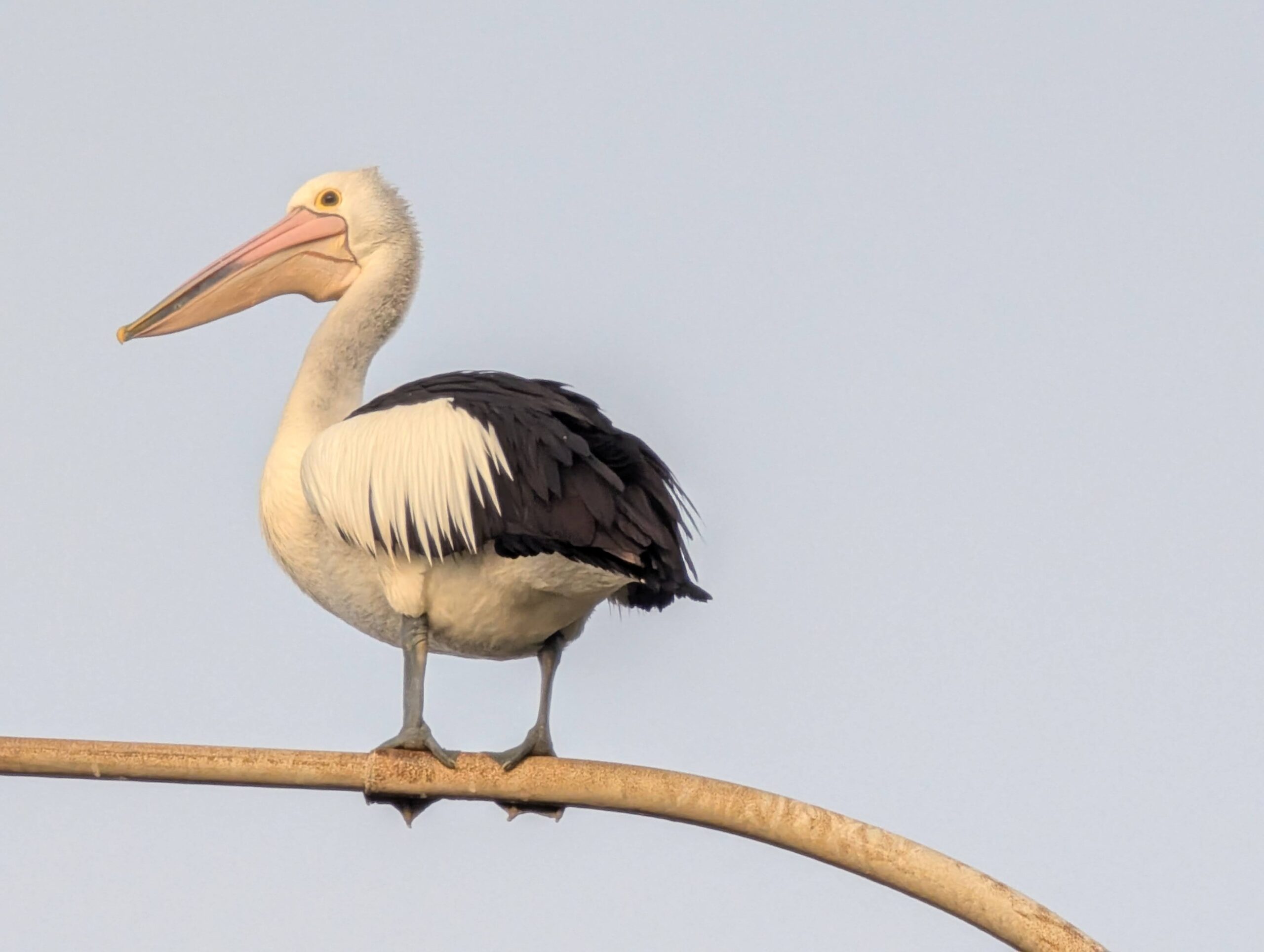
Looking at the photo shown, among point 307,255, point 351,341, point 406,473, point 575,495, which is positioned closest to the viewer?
point 575,495

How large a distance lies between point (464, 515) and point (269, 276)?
2.43m

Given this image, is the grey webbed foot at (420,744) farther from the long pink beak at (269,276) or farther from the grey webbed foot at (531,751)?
the long pink beak at (269,276)

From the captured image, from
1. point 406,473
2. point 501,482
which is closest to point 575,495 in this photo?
point 501,482

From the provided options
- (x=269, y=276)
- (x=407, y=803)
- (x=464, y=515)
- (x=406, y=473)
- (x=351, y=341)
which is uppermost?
(x=269, y=276)

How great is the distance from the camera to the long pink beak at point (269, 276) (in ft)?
26.9

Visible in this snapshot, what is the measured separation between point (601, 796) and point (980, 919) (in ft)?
3.81

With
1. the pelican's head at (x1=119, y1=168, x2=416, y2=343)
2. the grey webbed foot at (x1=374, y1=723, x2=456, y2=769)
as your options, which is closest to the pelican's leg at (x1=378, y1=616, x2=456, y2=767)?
the grey webbed foot at (x1=374, y1=723, x2=456, y2=769)

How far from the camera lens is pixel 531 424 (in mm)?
6469

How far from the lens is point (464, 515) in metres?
6.41

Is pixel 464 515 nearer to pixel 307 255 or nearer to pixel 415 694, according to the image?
pixel 415 694

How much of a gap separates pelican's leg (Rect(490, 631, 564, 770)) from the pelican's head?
2042 mm

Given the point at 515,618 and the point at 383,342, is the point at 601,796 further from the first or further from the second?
the point at 383,342

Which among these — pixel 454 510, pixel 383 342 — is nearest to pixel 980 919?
pixel 454 510

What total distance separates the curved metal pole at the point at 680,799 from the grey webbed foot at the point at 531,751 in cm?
42
